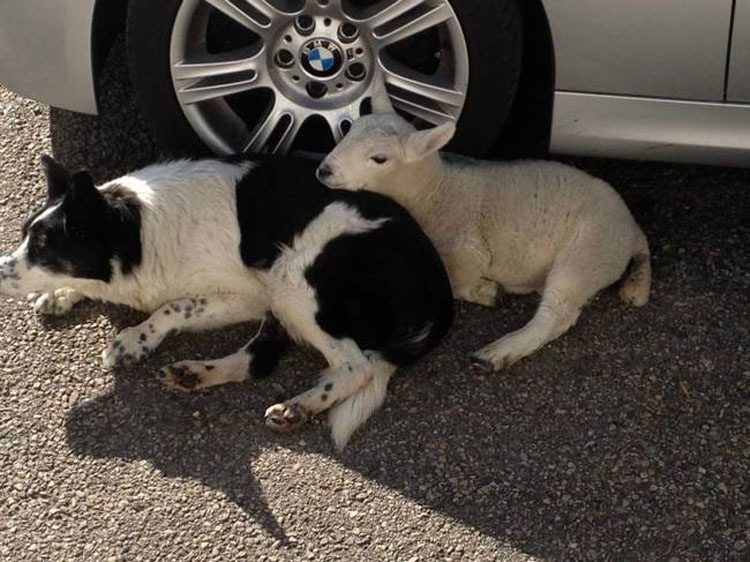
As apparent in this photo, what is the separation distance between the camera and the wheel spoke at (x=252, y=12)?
4.63 m

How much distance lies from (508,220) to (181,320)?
139 cm

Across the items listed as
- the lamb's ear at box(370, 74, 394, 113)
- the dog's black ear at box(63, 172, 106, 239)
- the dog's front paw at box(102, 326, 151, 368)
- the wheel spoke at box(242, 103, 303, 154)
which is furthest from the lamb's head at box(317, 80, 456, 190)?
the dog's front paw at box(102, 326, 151, 368)

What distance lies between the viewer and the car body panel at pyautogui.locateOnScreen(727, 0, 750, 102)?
4.22m

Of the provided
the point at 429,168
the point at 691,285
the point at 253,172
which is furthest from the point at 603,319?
the point at 253,172

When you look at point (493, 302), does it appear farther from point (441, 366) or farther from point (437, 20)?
point (437, 20)

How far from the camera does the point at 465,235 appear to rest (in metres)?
4.82

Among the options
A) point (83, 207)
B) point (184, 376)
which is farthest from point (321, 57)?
point (184, 376)

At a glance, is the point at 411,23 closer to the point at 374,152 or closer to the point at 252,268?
the point at 374,152

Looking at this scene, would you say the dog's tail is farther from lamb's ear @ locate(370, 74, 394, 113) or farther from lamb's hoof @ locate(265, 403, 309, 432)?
lamb's ear @ locate(370, 74, 394, 113)

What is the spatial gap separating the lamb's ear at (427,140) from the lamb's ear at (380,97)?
275 millimetres

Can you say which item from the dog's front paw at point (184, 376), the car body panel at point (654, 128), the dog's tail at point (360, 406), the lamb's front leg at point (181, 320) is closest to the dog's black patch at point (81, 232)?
the lamb's front leg at point (181, 320)

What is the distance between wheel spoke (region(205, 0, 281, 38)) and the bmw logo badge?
0.59ft

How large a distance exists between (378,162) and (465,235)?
497 millimetres

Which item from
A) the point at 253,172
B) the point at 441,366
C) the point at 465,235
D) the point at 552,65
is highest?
the point at 552,65
